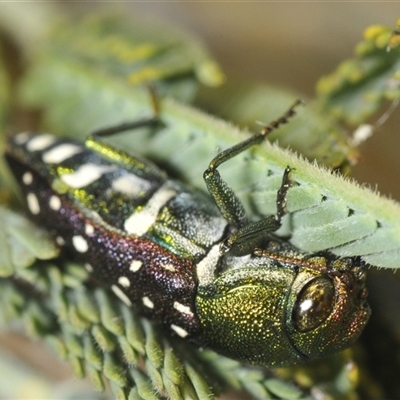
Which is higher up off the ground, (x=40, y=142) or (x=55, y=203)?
(x=40, y=142)

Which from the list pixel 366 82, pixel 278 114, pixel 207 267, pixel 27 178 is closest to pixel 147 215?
pixel 207 267

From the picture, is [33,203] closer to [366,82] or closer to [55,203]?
[55,203]

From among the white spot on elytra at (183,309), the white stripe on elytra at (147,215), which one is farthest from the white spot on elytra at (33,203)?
the white spot on elytra at (183,309)

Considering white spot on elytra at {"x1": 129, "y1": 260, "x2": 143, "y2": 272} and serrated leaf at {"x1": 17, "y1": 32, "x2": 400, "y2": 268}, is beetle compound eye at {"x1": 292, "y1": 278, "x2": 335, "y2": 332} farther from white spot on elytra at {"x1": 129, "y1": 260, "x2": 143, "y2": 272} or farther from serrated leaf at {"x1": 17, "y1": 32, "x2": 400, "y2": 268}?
white spot on elytra at {"x1": 129, "y1": 260, "x2": 143, "y2": 272}

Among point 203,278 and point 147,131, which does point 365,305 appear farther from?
point 147,131

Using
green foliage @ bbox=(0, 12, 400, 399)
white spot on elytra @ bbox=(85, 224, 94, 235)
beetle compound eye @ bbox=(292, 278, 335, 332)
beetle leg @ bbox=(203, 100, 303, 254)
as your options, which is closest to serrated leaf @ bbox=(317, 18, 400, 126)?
green foliage @ bbox=(0, 12, 400, 399)

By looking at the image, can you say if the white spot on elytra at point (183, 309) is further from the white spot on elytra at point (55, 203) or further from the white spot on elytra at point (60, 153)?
the white spot on elytra at point (60, 153)
